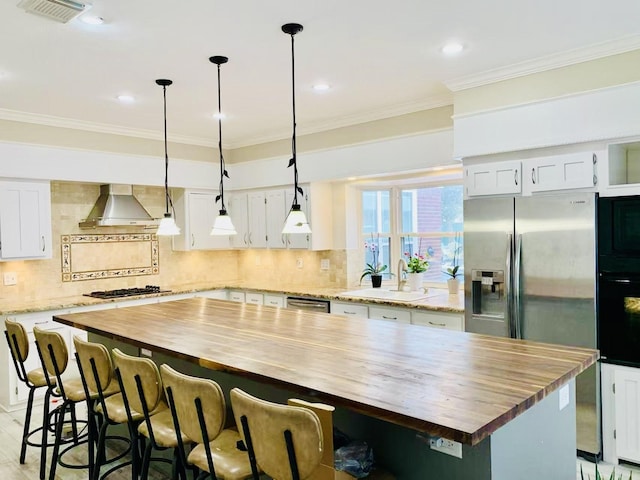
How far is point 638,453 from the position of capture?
3.08 metres

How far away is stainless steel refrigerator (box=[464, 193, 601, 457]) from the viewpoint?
10.6 feet

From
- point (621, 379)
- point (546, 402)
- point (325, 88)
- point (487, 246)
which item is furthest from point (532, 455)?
point (325, 88)

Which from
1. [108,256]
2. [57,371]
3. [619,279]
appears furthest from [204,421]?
[108,256]

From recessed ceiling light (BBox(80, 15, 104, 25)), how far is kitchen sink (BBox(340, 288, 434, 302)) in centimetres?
315

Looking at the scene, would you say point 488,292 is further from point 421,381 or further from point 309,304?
point 309,304

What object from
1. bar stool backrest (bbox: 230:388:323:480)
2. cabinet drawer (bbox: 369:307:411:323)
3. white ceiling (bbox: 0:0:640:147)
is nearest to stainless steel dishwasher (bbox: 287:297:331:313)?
cabinet drawer (bbox: 369:307:411:323)

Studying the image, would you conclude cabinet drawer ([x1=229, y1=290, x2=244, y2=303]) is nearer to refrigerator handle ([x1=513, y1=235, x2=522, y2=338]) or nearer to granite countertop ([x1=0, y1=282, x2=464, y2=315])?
granite countertop ([x1=0, y1=282, x2=464, y2=315])

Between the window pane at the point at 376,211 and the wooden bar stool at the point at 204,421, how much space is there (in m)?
3.96

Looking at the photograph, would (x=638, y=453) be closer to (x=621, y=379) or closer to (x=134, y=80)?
(x=621, y=379)

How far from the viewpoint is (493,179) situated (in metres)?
3.69

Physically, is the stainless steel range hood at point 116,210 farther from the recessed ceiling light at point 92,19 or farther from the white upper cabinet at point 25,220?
the recessed ceiling light at point 92,19

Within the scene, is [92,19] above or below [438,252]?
above

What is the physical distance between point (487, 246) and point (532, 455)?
6.24 feet

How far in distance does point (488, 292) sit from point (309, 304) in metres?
2.13
